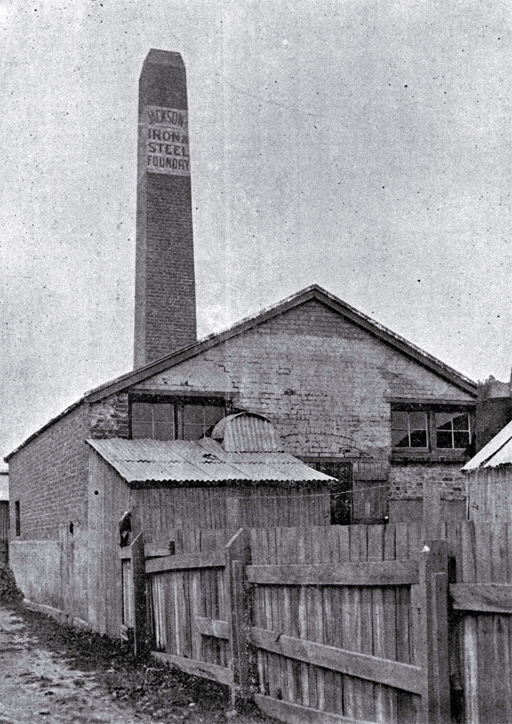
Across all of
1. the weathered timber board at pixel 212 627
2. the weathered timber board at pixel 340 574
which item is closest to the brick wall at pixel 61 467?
the weathered timber board at pixel 212 627

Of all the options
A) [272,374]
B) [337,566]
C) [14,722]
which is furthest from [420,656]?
[272,374]

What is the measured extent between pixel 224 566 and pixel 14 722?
7.96ft

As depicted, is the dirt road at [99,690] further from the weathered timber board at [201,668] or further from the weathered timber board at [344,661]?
the weathered timber board at [344,661]

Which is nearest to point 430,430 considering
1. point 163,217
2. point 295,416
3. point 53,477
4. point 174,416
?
point 295,416

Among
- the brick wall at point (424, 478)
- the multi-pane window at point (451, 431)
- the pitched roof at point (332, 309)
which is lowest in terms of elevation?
the brick wall at point (424, 478)

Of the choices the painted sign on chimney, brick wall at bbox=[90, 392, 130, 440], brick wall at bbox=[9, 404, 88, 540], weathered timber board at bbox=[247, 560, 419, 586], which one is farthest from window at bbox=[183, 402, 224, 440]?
the painted sign on chimney

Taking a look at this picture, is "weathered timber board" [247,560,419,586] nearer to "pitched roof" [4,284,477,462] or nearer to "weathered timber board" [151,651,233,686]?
"weathered timber board" [151,651,233,686]

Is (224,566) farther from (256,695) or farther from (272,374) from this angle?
(272,374)

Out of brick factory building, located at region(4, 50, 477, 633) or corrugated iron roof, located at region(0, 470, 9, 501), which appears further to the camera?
corrugated iron roof, located at region(0, 470, 9, 501)

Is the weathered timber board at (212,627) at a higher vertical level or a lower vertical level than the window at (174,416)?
lower

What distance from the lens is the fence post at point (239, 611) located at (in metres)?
8.13

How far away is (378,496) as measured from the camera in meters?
18.9

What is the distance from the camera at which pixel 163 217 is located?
89.7 ft

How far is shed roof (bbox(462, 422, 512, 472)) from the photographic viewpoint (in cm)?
1509
